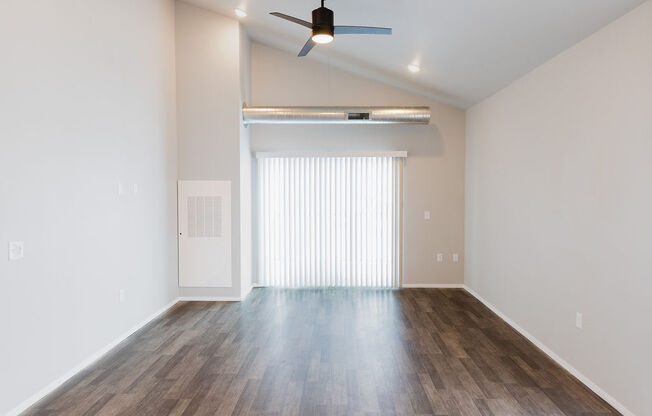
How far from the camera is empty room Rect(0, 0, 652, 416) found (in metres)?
2.71

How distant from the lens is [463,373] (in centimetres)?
321

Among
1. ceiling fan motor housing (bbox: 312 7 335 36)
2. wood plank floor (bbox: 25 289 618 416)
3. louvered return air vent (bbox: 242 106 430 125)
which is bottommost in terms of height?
wood plank floor (bbox: 25 289 618 416)

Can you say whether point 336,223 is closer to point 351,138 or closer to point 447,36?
point 351,138

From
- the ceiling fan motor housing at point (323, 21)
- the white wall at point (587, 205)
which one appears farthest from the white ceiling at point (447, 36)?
the ceiling fan motor housing at point (323, 21)

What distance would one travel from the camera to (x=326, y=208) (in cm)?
607

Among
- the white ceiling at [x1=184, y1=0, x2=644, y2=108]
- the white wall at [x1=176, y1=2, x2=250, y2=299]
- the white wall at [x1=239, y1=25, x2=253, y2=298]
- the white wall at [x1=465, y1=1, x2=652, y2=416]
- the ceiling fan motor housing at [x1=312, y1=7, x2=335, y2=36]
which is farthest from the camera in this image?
the white wall at [x1=239, y1=25, x2=253, y2=298]

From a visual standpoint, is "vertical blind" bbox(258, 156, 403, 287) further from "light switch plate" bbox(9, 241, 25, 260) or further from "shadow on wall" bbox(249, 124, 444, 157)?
"light switch plate" bbox(9, 241, 25, 260)

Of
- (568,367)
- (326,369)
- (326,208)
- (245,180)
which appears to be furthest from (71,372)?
(568,367)

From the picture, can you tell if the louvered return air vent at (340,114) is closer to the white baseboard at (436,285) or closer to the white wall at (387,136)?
the white wall at (387,136)

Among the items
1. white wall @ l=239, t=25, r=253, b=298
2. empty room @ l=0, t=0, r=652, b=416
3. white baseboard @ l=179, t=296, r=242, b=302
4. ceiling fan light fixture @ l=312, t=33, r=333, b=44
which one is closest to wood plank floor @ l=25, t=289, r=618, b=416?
empty room @ l=0, t=0, r=652, b=416

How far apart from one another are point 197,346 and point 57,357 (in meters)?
1.15

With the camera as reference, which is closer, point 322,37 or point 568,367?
point 322,37

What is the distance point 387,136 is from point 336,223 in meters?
1.53

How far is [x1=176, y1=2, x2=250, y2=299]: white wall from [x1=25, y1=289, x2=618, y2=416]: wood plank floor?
1.91 meters
